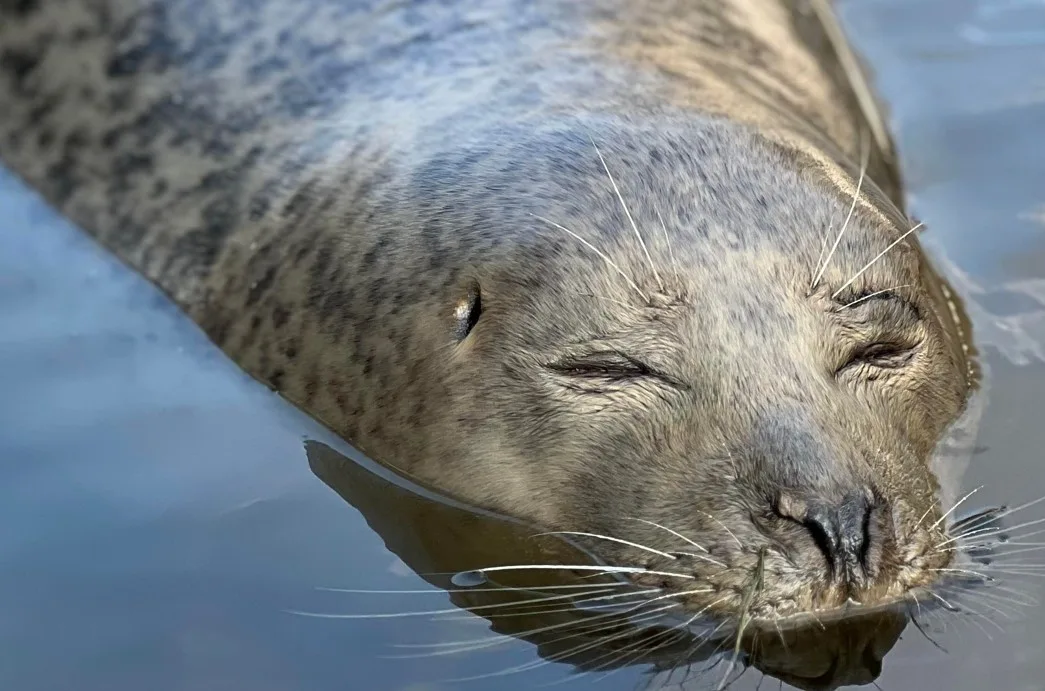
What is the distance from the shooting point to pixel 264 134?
3891 mm

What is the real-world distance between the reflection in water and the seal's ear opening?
38 cm

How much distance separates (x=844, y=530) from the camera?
249cm

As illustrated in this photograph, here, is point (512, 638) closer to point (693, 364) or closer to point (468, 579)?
point (468, 579)

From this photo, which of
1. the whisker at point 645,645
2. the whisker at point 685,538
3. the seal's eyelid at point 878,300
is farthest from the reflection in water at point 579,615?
the seal's eyelid at point 878,300

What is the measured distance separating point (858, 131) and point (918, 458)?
1.94 metres

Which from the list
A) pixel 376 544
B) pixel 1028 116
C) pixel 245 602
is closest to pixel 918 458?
pixel 376 544

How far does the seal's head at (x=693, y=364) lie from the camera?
258 cm

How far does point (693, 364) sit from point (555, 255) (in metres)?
0.41

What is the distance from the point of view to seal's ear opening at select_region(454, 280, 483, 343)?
3100 mm

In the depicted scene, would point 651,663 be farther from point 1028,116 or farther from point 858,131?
point 1028,116

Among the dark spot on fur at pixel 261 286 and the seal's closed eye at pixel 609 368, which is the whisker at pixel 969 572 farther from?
the dark spot on fur at pixel 261 286

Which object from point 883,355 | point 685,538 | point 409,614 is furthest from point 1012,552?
point 409,614

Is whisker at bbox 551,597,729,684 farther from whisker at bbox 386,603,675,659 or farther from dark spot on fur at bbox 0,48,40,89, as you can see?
dark spot on fur at bbox 0,48,40,89

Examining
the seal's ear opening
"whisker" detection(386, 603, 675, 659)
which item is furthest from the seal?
"whisker" detection(386, 603, 675, 659)
